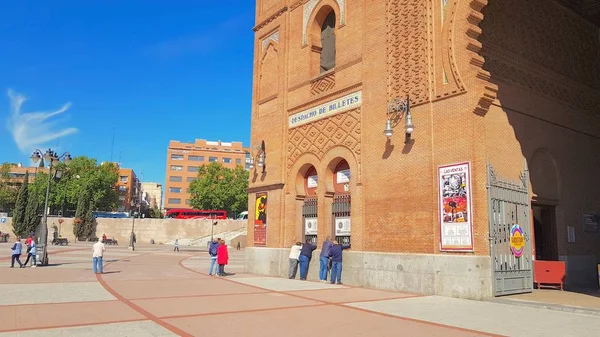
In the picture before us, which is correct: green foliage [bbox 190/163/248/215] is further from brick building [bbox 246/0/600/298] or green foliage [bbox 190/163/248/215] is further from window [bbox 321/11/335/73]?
window [bbox 321/11/335/73]

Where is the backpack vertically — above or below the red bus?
below

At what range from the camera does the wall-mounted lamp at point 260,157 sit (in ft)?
63.5

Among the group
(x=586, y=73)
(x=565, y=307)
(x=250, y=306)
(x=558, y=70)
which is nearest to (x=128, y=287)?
(x=250, y=306)

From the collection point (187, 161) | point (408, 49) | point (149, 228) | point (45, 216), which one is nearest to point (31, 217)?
point (149, 228)

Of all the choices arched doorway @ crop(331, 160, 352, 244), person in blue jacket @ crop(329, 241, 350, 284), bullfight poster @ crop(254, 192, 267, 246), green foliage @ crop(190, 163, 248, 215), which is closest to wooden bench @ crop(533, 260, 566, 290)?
arched doorway @ crop(331, 160, 352, 244)

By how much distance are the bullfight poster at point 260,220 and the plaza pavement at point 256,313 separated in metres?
5.38

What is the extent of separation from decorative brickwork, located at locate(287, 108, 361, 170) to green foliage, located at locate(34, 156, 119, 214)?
67518mm

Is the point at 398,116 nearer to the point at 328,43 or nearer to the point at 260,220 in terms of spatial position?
the point at 328,43

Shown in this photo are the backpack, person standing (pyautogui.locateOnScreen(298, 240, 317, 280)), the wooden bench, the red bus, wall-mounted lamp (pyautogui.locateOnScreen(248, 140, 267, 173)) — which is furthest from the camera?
the red bus

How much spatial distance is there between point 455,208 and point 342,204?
15.5ft

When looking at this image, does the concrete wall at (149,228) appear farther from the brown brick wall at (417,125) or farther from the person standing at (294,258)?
the brown brick wall at (417,125)

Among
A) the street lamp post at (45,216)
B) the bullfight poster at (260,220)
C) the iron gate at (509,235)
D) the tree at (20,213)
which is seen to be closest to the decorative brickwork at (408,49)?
the iron gate at (509,235)

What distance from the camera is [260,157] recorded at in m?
19.4

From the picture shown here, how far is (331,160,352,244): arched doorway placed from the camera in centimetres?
1583
